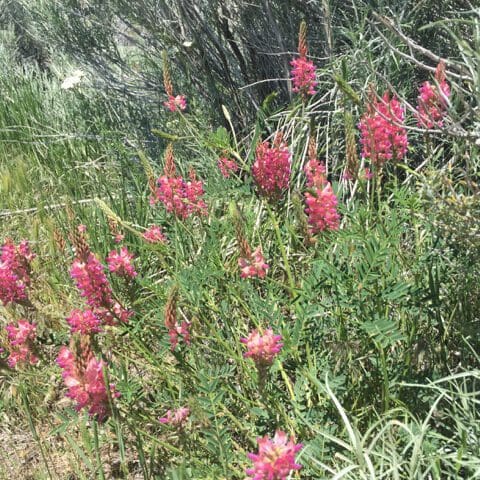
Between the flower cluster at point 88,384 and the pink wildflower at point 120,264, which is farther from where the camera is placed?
the pink wildflower at point 120,264

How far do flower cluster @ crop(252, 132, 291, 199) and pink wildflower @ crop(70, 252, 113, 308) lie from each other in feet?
1.70

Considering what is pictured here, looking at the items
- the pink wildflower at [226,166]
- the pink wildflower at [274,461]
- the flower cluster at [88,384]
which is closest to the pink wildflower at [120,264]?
the flower cluster at [88,384]

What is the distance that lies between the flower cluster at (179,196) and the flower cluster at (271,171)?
0.31m

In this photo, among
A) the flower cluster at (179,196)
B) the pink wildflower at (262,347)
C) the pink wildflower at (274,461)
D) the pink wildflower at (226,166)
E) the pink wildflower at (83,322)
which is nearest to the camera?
the pink wildflower at (274,461)

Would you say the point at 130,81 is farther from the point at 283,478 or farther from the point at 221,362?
the point at 283,478

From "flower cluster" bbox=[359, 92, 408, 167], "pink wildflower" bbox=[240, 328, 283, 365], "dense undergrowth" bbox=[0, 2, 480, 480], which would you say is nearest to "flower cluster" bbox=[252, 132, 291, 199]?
"dense undergrowth" bbox=[0, 2, 480, 480]

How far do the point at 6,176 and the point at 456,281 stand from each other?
2837 millimetres

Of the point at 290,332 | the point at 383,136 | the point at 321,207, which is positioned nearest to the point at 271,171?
the point at 321,207

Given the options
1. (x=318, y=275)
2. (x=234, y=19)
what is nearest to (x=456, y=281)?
(x=318, y=275)

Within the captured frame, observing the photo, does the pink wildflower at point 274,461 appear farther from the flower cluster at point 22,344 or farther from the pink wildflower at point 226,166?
the pink wildflower at point 226,166

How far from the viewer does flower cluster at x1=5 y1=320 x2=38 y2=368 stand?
1790mm

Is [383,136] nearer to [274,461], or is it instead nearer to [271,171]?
[271,171]

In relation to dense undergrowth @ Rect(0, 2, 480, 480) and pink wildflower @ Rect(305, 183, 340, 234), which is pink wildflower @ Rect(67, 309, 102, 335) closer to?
dense undergrowth @ Rect(0, 2, 480, 480)

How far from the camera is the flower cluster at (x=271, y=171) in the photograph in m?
1.76
